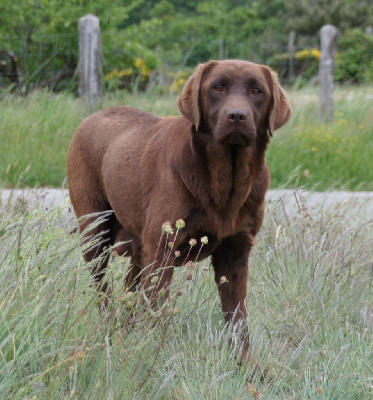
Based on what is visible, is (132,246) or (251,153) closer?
(251,153)

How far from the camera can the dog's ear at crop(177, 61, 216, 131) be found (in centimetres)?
339

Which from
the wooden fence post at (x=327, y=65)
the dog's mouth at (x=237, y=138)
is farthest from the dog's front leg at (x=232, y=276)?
the wooden fence post at (x=327, y=65)

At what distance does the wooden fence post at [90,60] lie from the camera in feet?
33.4

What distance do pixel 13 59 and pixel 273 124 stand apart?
11706 millimetres

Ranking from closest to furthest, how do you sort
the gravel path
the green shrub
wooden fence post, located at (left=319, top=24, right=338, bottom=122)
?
the gravel path, wooden fence post, located at (left=319, top=24, right=338, bottom=122), the green shrub

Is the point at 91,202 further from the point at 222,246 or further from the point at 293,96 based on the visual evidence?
the point at 293,96

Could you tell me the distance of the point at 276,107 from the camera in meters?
3.49

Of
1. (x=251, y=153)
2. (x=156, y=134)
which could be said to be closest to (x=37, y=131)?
(x=156, y=134)

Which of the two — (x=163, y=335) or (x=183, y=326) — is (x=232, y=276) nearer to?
(x=183, y=326)

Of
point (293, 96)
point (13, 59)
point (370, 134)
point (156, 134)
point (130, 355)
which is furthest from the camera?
point (13, 59)

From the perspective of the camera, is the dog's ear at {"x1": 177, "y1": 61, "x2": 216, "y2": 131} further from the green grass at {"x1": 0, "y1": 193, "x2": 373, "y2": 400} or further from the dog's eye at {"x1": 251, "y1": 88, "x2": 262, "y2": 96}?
the green grass at {"x1": 0, "y1": 193, "x2": 373, "y2": 400}

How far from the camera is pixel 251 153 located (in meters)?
3.48

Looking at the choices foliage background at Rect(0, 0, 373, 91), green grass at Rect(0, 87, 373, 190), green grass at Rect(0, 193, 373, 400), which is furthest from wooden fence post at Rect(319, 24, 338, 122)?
green grass at Rect(0, 193, 373, 400)

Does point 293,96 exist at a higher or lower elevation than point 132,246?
lower
